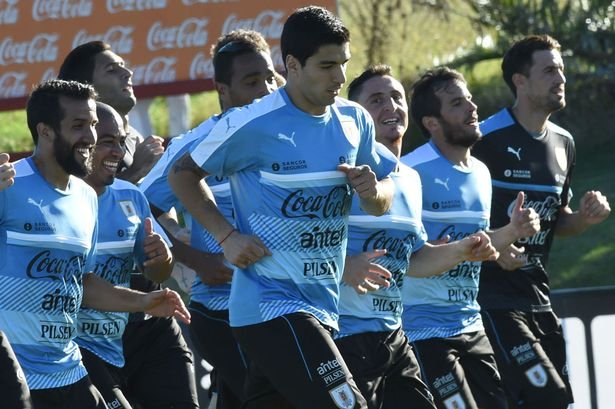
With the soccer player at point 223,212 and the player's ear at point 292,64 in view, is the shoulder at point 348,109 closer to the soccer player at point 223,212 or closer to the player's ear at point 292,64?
the player's ear at point 292,64

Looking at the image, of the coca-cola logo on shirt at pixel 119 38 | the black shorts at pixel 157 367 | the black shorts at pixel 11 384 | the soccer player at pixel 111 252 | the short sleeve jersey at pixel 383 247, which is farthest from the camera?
the coca-cola logo on shirt at pixel 119 38

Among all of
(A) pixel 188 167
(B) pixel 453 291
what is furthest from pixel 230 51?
(B) pixel 453 291

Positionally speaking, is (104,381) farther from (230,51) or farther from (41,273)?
(230,51)

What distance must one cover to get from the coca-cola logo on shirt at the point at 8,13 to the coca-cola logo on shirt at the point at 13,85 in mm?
549

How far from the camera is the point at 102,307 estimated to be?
761 cm

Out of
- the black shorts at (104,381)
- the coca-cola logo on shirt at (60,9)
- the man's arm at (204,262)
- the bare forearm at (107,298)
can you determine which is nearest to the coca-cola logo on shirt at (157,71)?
the coca-cola logo on shirt at (60,9)

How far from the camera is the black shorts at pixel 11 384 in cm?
700

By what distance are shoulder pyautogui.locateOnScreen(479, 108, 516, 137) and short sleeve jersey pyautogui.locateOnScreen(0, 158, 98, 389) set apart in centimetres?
328

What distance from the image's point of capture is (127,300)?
7.62 meters

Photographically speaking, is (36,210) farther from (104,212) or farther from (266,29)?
(266,29)

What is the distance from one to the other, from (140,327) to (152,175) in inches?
31.9

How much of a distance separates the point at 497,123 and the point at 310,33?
310 centimetres

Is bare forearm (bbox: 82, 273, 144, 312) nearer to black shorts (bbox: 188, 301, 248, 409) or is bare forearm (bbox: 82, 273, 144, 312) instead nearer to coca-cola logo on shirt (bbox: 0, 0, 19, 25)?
black shorts (bbox: 188, 301, 248, 409)

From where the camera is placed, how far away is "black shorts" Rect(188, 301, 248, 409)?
8.40 m
